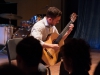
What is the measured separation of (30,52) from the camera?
5.01 feet

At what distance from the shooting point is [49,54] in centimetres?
289

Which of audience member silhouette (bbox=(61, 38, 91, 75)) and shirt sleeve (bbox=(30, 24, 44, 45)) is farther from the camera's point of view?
shirt sleeve (bbox=(30, 24, 44, 45))

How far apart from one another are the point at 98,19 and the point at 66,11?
1.21 metres

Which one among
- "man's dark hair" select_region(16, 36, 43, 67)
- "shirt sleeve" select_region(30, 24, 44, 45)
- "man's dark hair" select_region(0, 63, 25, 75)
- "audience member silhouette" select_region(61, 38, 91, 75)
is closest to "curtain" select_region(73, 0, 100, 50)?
"shirt sleeve" select_region(30, 24, 44, 45)

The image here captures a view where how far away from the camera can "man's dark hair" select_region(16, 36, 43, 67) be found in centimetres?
149

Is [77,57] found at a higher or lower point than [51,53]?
higher

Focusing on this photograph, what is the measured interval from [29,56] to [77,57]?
0.36m

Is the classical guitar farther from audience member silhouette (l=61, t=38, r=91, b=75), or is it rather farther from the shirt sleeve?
audience member silhouette (l=61, t=38, r=91, b=75)

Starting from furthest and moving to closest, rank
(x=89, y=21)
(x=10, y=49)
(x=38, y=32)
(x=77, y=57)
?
1. (x=89, y=21)
2. (x=38, y=32)
3. (x=10, y=49)
4. (x=77, y=57)

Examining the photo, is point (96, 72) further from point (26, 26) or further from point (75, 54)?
point (26, 26)

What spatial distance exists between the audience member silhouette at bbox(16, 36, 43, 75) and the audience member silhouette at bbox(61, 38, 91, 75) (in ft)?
0.73

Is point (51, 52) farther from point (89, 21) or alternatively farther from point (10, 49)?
point (89, 21)

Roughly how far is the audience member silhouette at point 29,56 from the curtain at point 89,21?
532cm

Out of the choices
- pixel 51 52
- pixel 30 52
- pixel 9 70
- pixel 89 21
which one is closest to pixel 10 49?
pixel 51 52
